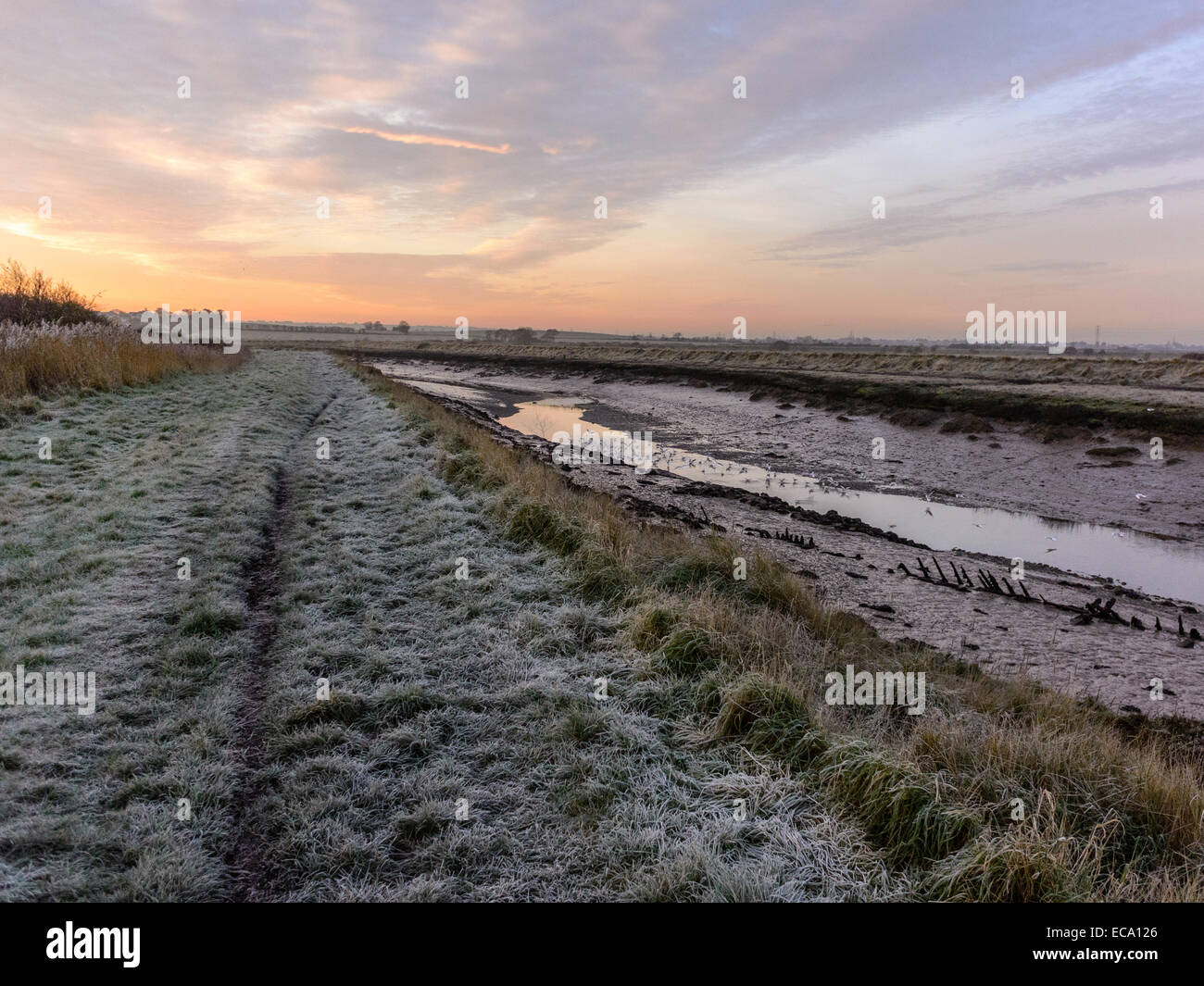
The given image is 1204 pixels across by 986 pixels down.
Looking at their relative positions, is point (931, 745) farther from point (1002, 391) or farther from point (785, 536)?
point (1002, 391)

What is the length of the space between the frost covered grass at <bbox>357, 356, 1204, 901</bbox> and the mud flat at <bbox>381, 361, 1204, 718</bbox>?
1.56 metres

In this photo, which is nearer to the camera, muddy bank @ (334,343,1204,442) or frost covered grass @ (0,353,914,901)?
frost covered grass @ (0,353,914,901)

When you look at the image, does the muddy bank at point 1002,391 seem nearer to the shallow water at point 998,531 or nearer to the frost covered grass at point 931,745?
the shallow water at point 998,531

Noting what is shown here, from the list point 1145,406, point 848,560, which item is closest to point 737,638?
point 848,560

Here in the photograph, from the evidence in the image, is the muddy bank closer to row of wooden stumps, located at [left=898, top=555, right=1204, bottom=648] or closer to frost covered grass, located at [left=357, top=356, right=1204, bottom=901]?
row of wooden stumps, located at [left=898, top=555, right=1204, bottom=648]

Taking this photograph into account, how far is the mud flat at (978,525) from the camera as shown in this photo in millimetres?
8297

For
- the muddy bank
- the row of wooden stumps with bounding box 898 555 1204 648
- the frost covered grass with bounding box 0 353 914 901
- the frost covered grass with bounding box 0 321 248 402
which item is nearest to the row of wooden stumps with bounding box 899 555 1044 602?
the row of wooden stumps with bounding box 898 555 1204 648

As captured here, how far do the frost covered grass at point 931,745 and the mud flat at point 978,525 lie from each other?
156 cm

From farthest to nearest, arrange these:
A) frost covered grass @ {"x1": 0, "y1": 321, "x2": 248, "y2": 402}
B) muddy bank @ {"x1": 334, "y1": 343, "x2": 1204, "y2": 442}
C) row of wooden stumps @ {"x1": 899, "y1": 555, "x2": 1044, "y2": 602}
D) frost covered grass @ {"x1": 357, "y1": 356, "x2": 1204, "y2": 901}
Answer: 1. muddy bank @ {"x1": 334, "y1": 343, "x2": 1204, "y2": 442}
2. frost covered grass @ {"x1": 0, "y1": 321, "x2": 248, "y2": 402}
3. row of wooden stumps @ {"x1": 899, "y1": 555, "x2": 1044, "y2": 602}
4. frost covered grass @ {"x1": 357, "y1": 356, "x2": 1204, "y2": 901}

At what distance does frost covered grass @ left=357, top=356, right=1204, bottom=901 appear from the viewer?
3303 millimetres

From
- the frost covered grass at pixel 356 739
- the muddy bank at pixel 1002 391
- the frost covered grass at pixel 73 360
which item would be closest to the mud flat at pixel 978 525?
the muddy bank at pixel 1002 391

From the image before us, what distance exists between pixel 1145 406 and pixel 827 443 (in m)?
10.5

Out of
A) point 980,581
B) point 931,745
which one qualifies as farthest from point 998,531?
point 931,745
